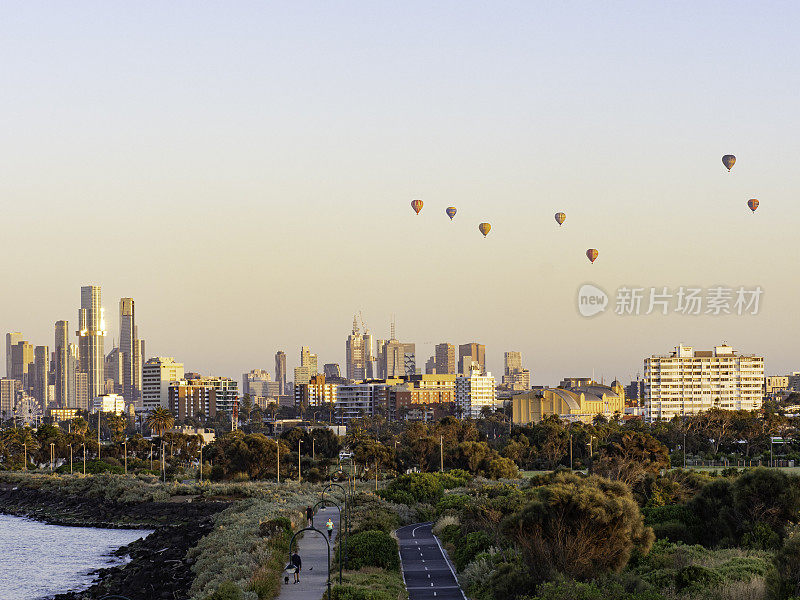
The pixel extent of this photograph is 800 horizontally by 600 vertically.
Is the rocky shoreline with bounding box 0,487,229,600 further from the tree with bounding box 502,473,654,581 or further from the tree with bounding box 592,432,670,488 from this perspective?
the tree with bounding box 592,432,670,488

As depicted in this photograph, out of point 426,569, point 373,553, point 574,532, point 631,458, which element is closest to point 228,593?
point 373,553

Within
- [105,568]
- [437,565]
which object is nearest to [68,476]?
[105,568]

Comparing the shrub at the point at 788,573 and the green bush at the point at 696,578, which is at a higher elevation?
the shrub at the point at 788,573

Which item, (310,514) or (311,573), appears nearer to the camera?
(311,573)

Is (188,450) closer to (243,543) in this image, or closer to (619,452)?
(619,452)

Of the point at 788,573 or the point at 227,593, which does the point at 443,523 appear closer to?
the point at 227,593

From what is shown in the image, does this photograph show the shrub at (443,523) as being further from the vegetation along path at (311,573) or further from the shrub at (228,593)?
the shrub at (228,593)

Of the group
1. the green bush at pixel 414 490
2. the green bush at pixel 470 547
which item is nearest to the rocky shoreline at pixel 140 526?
the green bush at pixel 470 547
